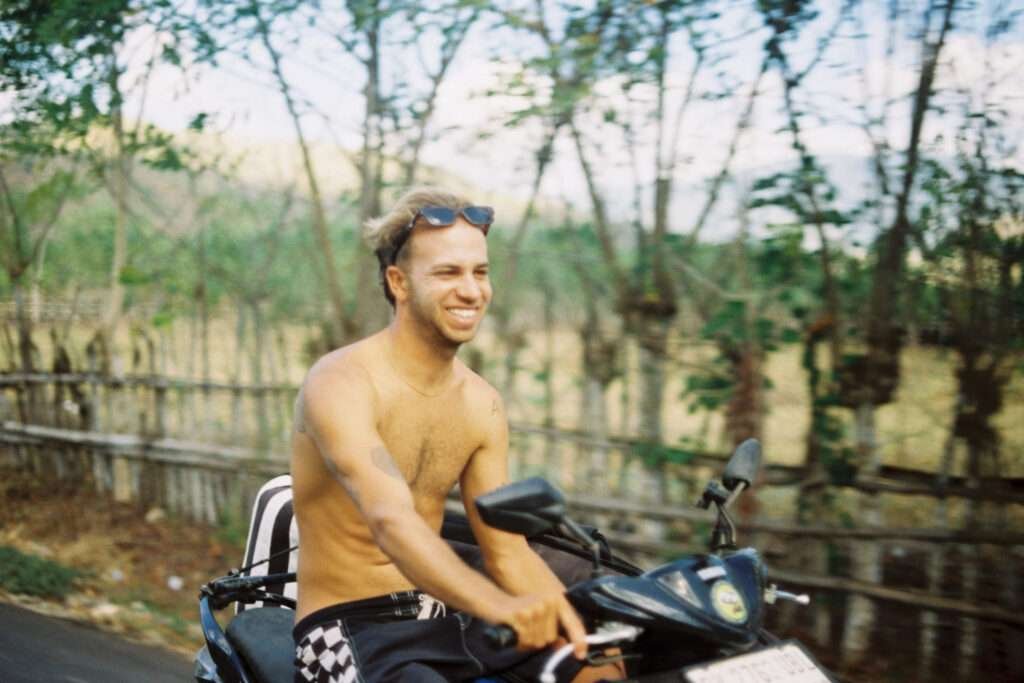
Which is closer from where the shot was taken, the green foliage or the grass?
the grass

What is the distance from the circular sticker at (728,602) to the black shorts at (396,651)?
0.45 metres

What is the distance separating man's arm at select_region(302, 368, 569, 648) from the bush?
4672 millimetres

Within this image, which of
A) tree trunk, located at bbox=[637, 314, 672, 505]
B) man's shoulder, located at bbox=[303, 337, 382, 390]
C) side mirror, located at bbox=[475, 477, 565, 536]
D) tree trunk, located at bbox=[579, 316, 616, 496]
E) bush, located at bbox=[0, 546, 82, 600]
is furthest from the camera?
bush, located at bbox=[0, 546, 82, 600]

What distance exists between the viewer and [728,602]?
7.13 ft

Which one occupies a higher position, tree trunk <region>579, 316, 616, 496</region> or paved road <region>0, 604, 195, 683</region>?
tree trunk <region>579, 316, 616, 496</region>

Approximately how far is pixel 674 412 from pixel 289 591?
2857mm

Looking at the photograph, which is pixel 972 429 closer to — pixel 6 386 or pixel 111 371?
pixel 111 371

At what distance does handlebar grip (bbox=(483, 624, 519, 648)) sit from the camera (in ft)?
6.85

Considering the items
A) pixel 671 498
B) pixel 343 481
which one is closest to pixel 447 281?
pixel 343 481

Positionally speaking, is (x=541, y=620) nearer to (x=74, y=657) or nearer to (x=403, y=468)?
(x=403, y=468)

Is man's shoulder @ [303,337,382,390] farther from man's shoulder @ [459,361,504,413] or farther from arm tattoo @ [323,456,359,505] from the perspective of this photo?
man's shoulder @ [459,361,504,413]

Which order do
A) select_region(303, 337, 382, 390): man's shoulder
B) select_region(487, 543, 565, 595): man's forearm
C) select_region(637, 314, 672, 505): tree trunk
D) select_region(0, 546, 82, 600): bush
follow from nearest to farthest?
select_region(303, 337, 382, 390): man's shoulder
select_region(487, 543, 565, 595): man's forearm
select_region(637, 314, 672, 505): tree trunk
select_region(0, 546, 82, 600): bush

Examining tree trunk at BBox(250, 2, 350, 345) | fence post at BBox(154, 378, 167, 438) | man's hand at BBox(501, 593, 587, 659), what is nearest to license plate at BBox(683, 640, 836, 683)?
man's hand at BBox(501, 593, 587, 659)

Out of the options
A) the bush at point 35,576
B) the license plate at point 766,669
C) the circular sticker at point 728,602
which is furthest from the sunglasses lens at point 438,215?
the bush at point 35,576
